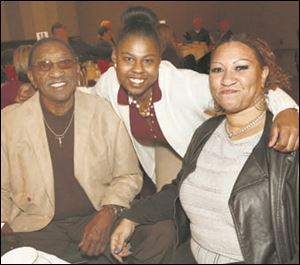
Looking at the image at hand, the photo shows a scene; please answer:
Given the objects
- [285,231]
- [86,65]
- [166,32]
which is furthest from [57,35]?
[285,231]

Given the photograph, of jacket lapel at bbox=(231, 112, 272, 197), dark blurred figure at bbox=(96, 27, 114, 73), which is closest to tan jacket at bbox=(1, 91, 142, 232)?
dark blurred figure at bbox=(96, 27, 114, 73)

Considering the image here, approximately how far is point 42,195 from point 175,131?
17.2 inches

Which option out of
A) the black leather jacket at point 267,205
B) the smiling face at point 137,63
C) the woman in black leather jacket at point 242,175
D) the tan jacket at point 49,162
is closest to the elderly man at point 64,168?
the tan jacket at point 49,162

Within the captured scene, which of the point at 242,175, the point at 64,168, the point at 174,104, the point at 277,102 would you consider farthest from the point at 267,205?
the point at 64,168

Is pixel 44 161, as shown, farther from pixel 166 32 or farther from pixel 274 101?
pixel 274 101

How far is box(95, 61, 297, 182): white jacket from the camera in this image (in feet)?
3.10

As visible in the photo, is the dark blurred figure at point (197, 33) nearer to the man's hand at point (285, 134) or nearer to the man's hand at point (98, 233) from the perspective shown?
the man's hand at point (285, 134)

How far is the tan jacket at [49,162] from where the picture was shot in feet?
3.18

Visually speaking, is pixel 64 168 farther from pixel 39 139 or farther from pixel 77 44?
pixel 77 44

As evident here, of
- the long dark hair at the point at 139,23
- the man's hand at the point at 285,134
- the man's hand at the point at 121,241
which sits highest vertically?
the long dark hair at the point at 139,23

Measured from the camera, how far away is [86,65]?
0.95 m

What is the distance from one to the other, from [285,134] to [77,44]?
596 millimetres

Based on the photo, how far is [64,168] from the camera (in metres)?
1.00

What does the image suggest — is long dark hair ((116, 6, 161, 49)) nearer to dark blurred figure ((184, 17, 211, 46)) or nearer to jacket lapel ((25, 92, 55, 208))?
dark blurred figure ((184, 17, 211, 46))
